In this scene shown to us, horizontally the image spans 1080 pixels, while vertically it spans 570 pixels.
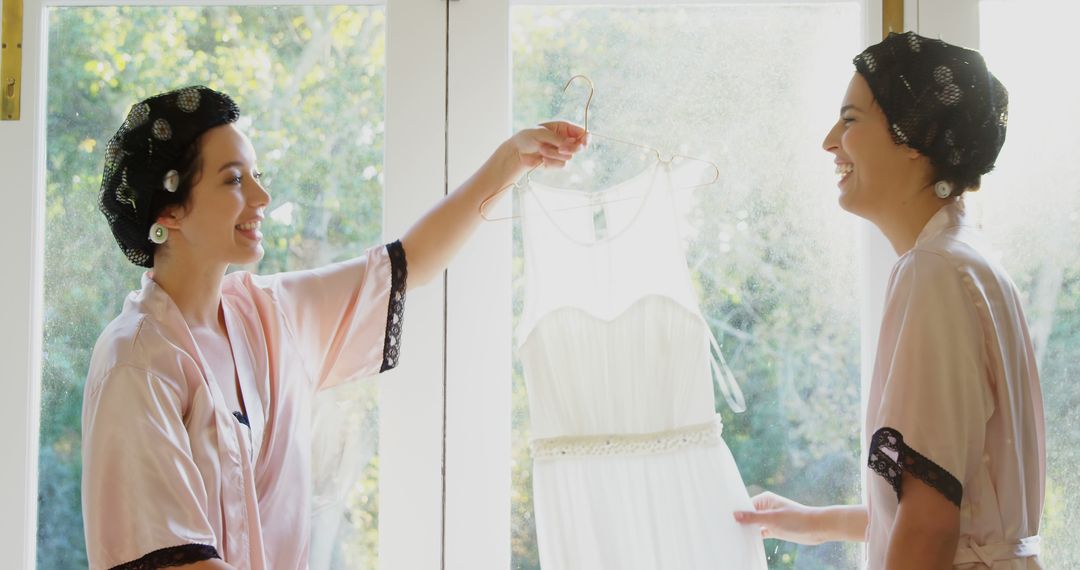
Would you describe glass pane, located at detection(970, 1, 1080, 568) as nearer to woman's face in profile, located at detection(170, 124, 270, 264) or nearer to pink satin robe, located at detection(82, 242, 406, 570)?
pink satin robe, located at detection(82, 242, 406, 570)

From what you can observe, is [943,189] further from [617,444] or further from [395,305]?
[395,305]

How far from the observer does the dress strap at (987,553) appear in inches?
48.5

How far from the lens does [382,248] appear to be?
166 centimetres

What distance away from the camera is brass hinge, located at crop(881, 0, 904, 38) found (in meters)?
1.82

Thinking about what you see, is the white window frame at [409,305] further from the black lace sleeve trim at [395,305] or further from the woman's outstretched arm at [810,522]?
the woman's outstretched arm at [810,522]

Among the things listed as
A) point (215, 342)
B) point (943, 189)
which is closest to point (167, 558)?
point (215, 342)

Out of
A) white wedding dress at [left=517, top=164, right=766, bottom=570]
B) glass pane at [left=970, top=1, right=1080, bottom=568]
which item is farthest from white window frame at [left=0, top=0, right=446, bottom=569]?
glass pane at [left=970, top=1, right=1080, bottom=568]

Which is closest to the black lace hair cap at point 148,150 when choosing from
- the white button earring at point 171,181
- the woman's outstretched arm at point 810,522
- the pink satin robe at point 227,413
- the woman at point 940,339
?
the white button earring at point 171,181

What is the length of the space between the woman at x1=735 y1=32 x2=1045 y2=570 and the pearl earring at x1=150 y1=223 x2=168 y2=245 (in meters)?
0.98

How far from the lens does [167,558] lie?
51.1 inches

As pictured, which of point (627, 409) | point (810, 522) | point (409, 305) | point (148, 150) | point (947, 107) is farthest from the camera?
point (409, 305)

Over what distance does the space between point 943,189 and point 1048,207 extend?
62 cm

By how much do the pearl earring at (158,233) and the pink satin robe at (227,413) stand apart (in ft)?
0.23

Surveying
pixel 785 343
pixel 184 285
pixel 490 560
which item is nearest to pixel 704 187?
pixel 785 343
